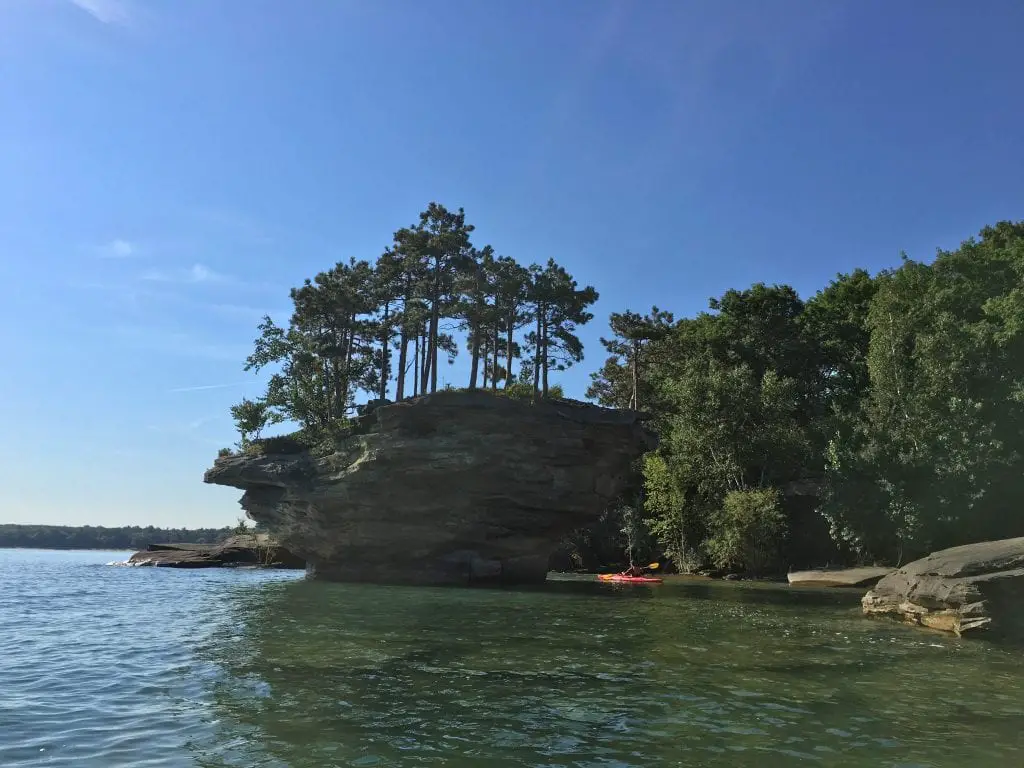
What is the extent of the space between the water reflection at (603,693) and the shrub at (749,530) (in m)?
18.8

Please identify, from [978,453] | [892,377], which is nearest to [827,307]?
[892,377]

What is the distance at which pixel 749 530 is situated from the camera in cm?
3816

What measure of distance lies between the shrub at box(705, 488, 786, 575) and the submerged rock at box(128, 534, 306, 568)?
37.6 meters

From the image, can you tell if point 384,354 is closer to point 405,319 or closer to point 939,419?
point 405,319

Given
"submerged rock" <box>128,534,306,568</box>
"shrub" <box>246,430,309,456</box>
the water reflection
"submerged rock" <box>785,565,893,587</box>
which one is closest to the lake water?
the water reflection

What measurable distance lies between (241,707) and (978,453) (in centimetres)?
3153

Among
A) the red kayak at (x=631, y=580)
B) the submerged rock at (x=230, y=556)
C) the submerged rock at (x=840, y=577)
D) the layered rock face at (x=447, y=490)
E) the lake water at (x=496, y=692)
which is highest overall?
the layered rock face at (x=447, y=490)

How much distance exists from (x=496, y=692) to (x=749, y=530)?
3124 cm

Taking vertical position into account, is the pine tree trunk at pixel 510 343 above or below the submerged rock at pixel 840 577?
above

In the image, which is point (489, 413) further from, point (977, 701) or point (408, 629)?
point (977, 701)

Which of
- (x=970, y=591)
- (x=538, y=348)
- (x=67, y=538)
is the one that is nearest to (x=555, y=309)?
(x=538, y=348)

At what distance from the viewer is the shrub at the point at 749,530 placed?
1487 inches

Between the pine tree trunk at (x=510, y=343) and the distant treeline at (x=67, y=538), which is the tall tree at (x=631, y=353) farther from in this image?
the distant treeline at (x=67, y=538)

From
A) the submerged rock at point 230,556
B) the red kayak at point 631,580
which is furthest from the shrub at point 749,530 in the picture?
the submerged rock at point 230,556
